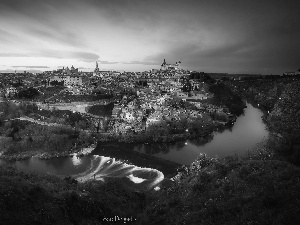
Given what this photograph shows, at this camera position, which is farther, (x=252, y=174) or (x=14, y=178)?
(x=252, y=174)

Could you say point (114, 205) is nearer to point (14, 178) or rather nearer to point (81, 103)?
point (14, 178)

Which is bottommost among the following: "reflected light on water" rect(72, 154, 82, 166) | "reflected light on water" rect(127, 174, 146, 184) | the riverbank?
"reflected light on water" rect(72, 154, 82, 166)

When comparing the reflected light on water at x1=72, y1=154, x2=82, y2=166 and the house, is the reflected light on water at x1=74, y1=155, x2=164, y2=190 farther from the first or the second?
the house

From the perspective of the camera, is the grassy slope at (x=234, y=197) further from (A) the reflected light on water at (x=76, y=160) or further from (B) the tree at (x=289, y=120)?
(A) the reflected light on water at (x=76, y=160)

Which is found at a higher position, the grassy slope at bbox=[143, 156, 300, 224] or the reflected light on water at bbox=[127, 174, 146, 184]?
the grassy slope at bbox=[143, 156, 300, 224]

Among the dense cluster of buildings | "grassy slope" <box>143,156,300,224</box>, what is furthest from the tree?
the dense cluster of buildings

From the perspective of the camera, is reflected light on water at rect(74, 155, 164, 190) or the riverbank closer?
reflected light on water at rect(74, 155, 164, 190)

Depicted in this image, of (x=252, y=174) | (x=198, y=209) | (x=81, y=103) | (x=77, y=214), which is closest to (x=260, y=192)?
(x=252, y=174)

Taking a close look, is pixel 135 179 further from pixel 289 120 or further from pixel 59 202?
pixel 289 120

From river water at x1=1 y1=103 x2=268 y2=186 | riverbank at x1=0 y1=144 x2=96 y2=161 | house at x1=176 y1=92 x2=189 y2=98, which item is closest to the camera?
river water at x1=1 y1=103 x2=268 y2=186
